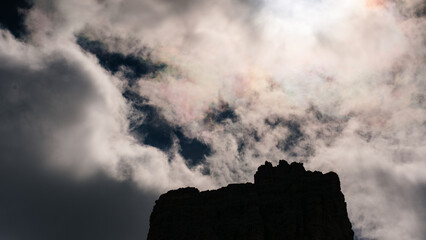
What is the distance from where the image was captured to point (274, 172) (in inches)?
7082

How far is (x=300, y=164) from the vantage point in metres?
181

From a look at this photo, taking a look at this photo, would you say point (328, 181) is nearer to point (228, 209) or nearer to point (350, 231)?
point (350, 231)

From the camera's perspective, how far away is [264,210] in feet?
543

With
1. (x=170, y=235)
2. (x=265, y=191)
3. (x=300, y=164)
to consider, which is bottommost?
(x=170, y=235)

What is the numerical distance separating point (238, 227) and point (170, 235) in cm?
2555

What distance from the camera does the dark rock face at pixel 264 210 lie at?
15538 centimetres

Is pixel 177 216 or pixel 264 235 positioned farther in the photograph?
pixel 177 216

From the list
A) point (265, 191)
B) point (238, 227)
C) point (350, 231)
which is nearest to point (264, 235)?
point (238, 227)

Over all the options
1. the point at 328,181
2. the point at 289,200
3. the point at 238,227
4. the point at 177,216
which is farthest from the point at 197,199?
the point at 328,181

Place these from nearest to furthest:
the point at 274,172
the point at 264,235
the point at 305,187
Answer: the point at 264,235, the point at 305,187, the point at 274,172

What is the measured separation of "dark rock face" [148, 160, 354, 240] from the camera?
15538 centimetres

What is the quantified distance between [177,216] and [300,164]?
177 feet

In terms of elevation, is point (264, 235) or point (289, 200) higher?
point (289, 200)

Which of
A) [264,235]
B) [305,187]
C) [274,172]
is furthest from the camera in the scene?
[274,172]
